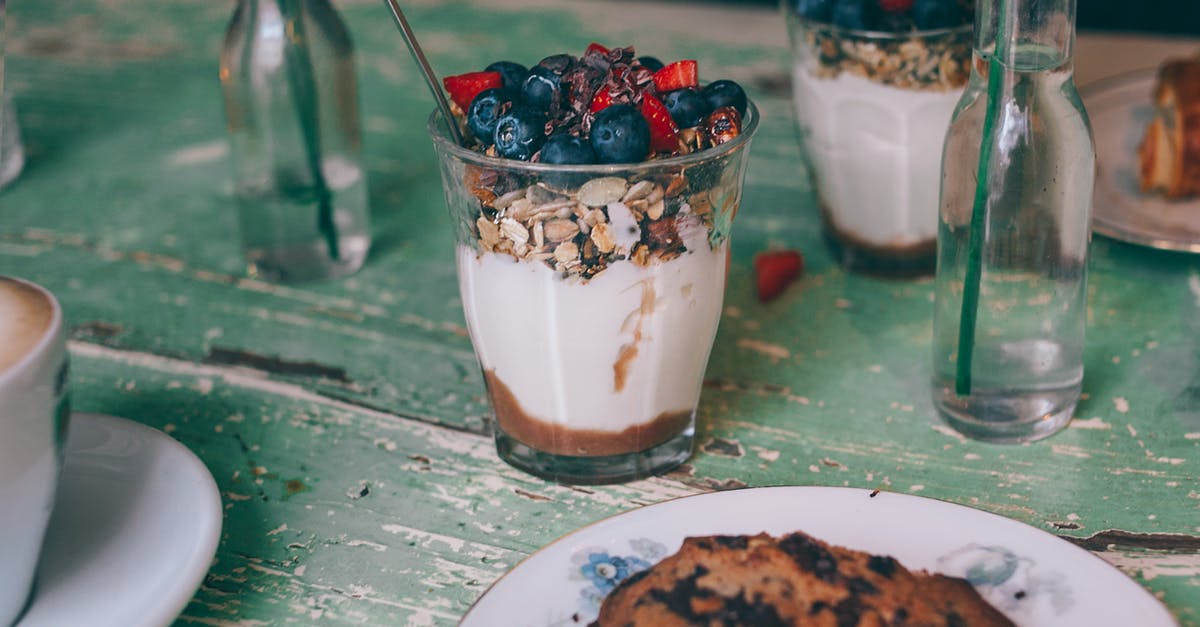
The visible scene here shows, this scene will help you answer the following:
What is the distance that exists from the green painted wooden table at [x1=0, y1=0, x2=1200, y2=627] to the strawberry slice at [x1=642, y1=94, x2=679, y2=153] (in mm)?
218

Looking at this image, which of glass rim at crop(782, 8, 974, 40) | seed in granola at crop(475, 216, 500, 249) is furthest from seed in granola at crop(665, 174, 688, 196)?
glass rim at crop(782, 8, 974, 40)

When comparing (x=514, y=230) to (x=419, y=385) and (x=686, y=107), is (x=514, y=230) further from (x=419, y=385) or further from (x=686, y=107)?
(x=419, y=385)

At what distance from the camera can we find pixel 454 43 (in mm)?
1550

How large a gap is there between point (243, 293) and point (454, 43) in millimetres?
633

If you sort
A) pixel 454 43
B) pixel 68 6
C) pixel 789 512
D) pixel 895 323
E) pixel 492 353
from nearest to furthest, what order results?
pixel 789 512, pixel 492 353, pixel 895 323, pixel 454 43, pixel 68 6

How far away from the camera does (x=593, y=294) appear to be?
2.23 feet

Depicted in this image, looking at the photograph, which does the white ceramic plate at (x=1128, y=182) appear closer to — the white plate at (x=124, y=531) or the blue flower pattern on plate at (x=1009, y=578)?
the blue flower pattern on plate at (x=1009, y=578)

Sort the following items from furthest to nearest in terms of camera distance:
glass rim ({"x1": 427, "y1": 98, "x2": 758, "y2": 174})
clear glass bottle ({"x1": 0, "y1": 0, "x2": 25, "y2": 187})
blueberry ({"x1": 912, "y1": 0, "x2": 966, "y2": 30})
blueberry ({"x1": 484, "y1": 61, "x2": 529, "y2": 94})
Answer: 1. clear glass bottle ({"x1": 0, "y1": 0, "x2": 25, "y2": 187})
2. blueberry ({"x1": 912, "y1": 0, "x2": 966, "y2": 30})
3. blueberry ({"x1": 484, "y1": 61, "x2": 529, "y2": 94})
4. glass rim ({"x1": 427, "y1": 98, "x2": 758, "y2": 174})

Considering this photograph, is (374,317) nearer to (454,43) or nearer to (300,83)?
(300,83)

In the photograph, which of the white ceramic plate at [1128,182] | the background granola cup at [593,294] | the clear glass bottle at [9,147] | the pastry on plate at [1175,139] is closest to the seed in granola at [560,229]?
the background granola cup at [593,294]

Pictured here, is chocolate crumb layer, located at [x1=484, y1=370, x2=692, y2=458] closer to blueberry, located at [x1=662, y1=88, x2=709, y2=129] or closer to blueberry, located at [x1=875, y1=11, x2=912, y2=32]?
blueberry, located at [x1=662, y1=88, x2=709, y2=129]

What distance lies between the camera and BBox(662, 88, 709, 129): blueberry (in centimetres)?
69

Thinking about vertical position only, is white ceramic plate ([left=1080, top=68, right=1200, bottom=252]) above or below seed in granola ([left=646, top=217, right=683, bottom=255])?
below

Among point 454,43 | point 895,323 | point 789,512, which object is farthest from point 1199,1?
point 789,512
